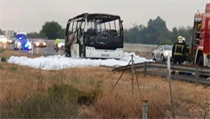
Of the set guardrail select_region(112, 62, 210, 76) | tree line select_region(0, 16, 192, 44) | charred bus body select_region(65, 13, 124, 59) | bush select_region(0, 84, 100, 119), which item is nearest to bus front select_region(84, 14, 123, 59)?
charred bus body select_region(65, 13, 124, 59)

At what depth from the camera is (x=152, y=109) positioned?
7844 mm

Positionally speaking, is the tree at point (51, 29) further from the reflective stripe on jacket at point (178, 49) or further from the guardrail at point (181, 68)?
the reflective stripe on jacket at point (178, 49)

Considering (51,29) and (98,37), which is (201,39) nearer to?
(98,37)

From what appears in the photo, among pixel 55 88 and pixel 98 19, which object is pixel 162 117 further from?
pixel 98 19

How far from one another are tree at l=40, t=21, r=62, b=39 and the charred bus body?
79618 millimetres

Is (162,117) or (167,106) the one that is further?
(167,106)

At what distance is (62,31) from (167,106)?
9447 centimetres

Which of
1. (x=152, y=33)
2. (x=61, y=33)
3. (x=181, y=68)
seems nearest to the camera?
(x=181, y=68)

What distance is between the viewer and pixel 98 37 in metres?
24.3

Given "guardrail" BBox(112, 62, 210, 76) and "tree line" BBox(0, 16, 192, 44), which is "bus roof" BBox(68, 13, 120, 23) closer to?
"guardrail" BBox(112, 62, 210, 76)

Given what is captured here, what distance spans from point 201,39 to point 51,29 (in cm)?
9197

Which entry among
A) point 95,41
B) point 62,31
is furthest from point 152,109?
point 62,31

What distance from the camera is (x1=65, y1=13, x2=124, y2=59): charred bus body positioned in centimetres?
2417

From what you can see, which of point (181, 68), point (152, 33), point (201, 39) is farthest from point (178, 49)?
point (152, 33)
